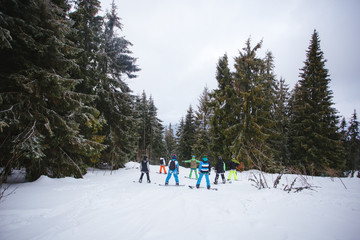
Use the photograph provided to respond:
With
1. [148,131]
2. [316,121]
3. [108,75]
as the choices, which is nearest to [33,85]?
[108,75]

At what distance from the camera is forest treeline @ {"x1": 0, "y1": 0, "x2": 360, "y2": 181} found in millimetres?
6391

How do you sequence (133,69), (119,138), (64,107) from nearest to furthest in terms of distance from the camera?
(64,107)
(119,138)
(133,69)

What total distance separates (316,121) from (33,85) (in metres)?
23.4

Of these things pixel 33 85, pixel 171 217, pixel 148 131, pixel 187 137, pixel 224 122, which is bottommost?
pixel 171 217

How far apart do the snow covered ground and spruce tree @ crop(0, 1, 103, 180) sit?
1.84 meters

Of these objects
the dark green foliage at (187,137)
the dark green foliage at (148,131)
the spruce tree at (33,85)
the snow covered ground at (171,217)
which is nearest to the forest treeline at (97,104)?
the spruce tree at (33,85)

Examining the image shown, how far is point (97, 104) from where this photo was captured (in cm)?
1369

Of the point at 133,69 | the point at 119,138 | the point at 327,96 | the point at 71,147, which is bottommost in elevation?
the point at 71,147

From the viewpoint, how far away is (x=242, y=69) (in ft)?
57.3

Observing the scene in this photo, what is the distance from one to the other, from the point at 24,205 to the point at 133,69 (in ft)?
45.1

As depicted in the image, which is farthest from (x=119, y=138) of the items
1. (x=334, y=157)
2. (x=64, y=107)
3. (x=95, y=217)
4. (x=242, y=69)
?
(x=334, y=157)

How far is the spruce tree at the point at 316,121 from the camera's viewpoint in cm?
1653

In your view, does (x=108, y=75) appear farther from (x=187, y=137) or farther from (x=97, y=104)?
(x=187, y=137)

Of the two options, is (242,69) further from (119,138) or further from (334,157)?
(119,138)
